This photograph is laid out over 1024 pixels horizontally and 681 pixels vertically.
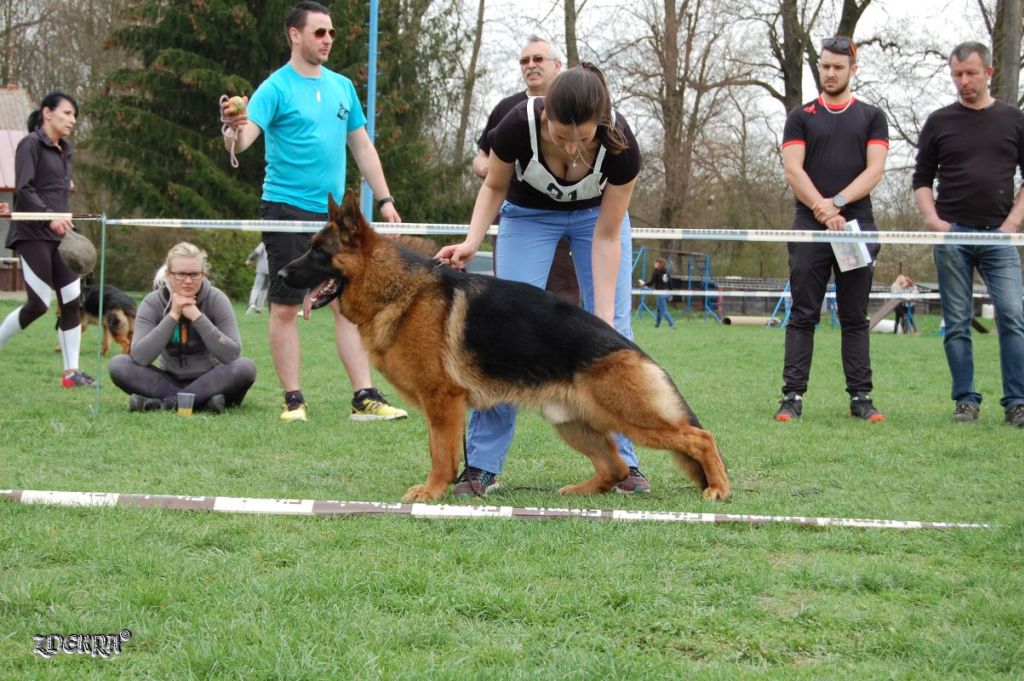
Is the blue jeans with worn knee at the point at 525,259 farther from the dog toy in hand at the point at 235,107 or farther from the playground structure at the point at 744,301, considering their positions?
the playground structure at the point at 744,301

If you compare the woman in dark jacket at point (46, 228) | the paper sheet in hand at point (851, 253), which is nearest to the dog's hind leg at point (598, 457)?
the paper sheet in hand at point (851, 253)

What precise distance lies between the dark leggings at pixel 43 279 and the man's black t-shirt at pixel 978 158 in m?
7.02

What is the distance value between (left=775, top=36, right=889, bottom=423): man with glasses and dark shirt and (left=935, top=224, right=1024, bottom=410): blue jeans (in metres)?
0.60

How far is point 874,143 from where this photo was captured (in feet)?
24.2

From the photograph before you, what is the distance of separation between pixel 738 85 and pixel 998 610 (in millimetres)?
28900

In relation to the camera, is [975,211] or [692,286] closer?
[975,211]

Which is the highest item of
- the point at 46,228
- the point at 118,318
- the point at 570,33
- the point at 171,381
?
the point at 570,33

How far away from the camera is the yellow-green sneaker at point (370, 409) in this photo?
276 inches

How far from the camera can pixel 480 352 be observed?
448 centimetres

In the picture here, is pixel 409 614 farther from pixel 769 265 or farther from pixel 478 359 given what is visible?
pixel 769 265

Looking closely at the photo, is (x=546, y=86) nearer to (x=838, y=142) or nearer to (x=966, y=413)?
(x=838, y=142)

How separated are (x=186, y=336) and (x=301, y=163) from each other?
166 centimetres

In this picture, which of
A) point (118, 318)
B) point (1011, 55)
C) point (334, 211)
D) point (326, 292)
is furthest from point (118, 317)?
point (1011, 55)

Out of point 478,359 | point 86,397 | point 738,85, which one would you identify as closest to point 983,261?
point 478,359
